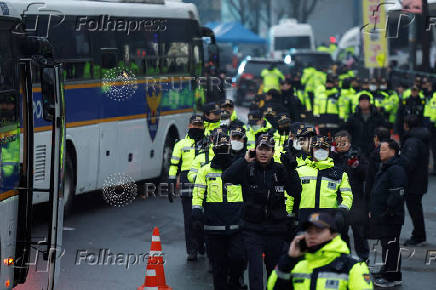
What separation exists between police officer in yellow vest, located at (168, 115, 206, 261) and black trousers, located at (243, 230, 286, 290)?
310 cm

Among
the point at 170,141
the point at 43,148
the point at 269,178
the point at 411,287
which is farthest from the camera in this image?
the point at 170,141

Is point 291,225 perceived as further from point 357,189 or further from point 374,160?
point 374,160

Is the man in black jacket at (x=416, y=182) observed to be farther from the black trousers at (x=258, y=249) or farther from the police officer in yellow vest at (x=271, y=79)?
the police officer in yellow vest at (x=271, y=79)

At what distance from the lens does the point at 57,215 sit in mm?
10547

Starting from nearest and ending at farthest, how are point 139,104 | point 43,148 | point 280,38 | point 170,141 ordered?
point 43,148 < point 139,104 < point 170,141 < point 280,38

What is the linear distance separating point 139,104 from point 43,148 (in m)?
4.15

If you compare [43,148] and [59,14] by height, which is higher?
[59,14]

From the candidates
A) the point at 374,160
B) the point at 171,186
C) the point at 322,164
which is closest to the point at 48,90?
the point at 322,164

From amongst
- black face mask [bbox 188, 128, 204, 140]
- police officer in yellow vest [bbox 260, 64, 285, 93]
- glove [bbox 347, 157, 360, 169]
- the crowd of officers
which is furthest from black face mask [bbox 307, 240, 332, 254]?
police officer in yellow vest [bbox 260, 64, 285, 93]

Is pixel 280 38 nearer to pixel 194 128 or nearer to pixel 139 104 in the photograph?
pixel 139 104

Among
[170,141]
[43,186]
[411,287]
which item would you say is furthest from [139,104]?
[411,287]

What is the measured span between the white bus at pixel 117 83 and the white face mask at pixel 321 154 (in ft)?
13.5

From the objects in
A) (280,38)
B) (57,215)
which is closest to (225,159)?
(57,215)

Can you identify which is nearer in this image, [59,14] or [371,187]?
[371,187]
